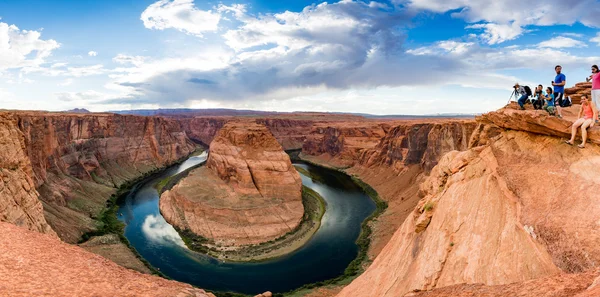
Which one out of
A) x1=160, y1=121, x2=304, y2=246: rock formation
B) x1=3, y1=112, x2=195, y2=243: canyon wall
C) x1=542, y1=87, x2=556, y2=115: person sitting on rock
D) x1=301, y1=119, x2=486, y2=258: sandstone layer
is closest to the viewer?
x1=542, y1=87, x2=556, y2=115: person sitting on rock

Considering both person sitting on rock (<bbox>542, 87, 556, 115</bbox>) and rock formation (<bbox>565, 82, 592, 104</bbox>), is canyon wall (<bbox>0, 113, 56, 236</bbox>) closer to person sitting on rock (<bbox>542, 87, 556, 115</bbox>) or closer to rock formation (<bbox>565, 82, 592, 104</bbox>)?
person sitting on rock (<bbox>542, 87, 556, 115</bbox>)

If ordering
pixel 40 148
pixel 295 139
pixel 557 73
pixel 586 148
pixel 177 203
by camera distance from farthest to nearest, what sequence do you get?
pixel 295 139 → pixel 40 148 → pixel 177 203 → pixel 557 73 → pixel 586 148

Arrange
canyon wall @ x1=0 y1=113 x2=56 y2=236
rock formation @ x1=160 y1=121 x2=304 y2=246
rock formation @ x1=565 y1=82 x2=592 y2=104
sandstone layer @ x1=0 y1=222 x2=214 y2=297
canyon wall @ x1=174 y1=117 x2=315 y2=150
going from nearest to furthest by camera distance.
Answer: sandstone layer @ x1=0 y1=222 x2=214 y2=297 < rock formation @ x1=565 y1=82 x2=592 y2=104 < canyon wall @ x1=0 y1=113 x2=56 y2=236 < rock formation @ x1=160 y1=121 x2=304 y2=246 < canyon wall @ x1=174 y1=117 x2=315 y2=150

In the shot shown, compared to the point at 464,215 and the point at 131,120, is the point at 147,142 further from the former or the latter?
the point at 464,215

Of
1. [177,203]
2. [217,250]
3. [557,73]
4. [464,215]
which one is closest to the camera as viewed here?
[464,215]

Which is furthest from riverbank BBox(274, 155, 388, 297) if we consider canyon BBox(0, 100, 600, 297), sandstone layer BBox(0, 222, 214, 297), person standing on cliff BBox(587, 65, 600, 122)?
person standing on cliff BBox(587, 65, 600, 122)

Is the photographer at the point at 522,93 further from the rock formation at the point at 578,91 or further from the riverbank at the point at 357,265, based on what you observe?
the riverbank at the point at 357,265

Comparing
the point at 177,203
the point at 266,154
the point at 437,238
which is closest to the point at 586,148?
the point at 437,238
